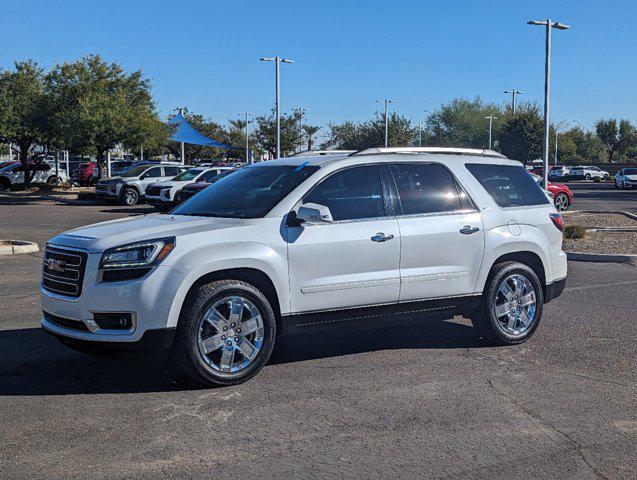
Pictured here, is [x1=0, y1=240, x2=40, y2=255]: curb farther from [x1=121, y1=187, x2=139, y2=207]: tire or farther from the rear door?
[x1=121, y1=187, x2=139, y2=207]: tire

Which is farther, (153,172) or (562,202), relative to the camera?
(153,172)

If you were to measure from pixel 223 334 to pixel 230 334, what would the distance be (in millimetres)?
59

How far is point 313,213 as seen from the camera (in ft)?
20.1

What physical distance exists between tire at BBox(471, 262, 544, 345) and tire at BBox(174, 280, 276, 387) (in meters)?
2.25

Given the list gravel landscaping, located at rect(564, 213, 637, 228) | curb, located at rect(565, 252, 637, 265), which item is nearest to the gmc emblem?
curb, located at rect(565, 252, 637, 265)

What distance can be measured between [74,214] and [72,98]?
1121 cm

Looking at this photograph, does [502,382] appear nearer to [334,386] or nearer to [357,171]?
[334,386]

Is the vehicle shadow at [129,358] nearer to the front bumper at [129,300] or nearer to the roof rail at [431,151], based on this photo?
the front bumper at [129,300]

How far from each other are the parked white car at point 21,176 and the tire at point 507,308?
129 ft

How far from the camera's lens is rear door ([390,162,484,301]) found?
6691 millimetres

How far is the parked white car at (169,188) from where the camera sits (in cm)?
2780

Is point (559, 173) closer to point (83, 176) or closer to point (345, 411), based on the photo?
point (83, 176)

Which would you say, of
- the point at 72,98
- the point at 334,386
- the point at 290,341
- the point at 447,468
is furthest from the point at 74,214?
the point at 447,468

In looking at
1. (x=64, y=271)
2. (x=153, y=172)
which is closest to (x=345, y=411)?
(x=64, y=271)
